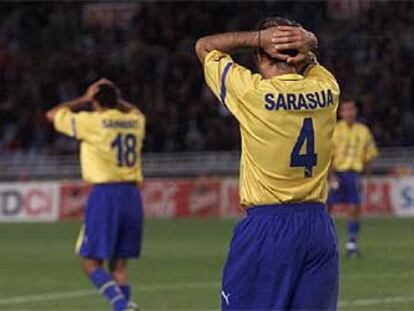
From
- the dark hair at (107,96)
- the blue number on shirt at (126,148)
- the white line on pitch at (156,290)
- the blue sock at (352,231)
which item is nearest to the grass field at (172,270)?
the white line on pitch at (156,290)

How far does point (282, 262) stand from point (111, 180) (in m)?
6.54

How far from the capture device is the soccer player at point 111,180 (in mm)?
13742

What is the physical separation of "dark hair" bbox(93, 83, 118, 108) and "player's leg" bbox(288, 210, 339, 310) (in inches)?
244

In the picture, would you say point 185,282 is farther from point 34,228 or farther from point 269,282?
point 34,228

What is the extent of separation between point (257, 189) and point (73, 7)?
30.2m

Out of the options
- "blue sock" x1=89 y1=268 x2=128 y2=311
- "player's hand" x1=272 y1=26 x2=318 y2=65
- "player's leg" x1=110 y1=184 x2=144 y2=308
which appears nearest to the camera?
"player's hand" x1=272 y1=26 x2=318 y2=65

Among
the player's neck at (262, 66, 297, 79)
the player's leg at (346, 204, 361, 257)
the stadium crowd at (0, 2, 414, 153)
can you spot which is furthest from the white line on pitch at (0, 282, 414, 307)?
the stadium crowd at (0, 2, 414, 153)

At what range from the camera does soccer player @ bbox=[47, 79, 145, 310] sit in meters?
13.7

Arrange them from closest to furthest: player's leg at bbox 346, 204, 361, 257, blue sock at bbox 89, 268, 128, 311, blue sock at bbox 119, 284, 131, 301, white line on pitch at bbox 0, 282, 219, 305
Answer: blue sock at bbox 89, 268, 128, 311, blue sock at bbox 119, 284, 131, 301, white line on pitch at bbox 0, 282, 219, 305, player's leg at bbox 346, 204, 361, 257

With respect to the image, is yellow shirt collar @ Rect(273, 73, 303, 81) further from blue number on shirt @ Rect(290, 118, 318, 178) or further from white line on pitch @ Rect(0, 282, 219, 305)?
white line on pitch @ Rect(0, 282, 219, 305)

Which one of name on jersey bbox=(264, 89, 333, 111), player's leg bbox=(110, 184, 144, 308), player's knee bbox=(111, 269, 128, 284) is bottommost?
player's knee bbox=(111, 269, 128, 284)

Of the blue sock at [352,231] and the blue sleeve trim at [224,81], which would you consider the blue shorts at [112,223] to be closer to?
the blue sleeve trim at [224,81]

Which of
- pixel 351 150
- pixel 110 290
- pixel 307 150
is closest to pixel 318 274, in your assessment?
pixel 307 150

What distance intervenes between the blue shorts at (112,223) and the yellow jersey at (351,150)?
8.44 metres
